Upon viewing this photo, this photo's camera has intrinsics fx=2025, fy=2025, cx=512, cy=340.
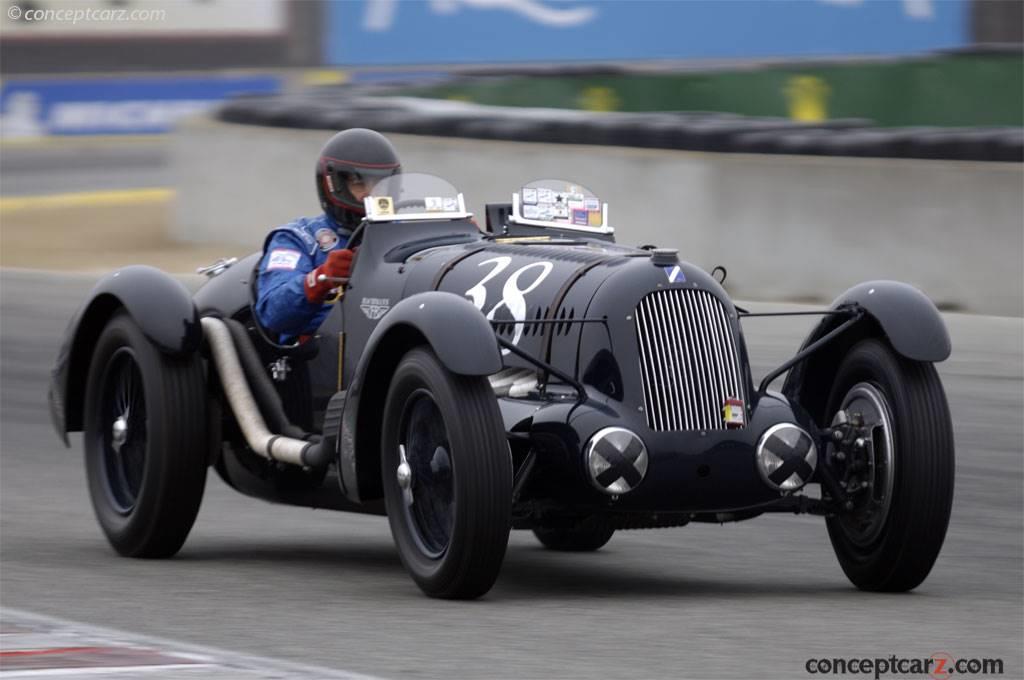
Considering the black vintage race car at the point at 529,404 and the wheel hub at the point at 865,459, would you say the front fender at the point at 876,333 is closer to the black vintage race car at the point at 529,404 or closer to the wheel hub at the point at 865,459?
the black vintage race car at the point at 529,404

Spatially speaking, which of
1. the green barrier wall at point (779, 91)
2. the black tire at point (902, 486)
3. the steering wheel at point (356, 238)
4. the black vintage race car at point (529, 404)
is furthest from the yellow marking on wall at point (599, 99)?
the black tire at point (902, 486)

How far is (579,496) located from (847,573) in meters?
1.15

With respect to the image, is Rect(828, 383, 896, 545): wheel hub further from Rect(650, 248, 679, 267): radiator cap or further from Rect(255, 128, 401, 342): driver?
Rect(255, 128, 401, 342): driver

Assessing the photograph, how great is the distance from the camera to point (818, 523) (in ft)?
31.1

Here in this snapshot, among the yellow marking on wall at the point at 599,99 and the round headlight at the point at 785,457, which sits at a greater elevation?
the round headlight at the point at 785,457

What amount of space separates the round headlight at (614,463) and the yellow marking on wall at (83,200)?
18.6 m

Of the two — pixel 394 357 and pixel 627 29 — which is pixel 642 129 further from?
pixel 627 29

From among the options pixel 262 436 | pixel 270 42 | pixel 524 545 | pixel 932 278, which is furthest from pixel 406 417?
pixel 270 42

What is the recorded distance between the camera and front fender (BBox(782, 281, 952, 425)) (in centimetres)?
702

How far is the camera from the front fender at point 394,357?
21.3 feet

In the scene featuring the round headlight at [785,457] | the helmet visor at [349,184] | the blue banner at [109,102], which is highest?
the helmet visor at [349,184]

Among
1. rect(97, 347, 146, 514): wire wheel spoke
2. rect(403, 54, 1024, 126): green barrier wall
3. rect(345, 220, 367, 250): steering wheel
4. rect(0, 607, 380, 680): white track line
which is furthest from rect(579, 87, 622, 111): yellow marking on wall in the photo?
rect(0, 607, 380, 680): white track line

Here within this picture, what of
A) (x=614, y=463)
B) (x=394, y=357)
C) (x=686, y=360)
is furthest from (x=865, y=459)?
(x=394, y=357)

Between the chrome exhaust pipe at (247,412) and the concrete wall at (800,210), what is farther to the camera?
the concrete wall at (800,210)
